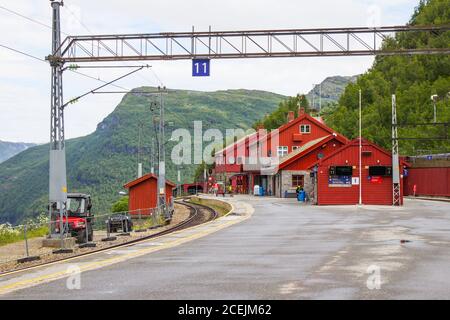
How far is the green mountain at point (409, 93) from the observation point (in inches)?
3169

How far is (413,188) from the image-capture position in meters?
68.4

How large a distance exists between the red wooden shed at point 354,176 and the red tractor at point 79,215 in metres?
23.2

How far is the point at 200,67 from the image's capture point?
33.3m

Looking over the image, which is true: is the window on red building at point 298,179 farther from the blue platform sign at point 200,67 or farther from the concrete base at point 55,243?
the concrete base at point 55,243

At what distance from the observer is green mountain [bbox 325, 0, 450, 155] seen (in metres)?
80.5

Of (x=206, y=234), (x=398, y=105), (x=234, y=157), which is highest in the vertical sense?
(x=398, y=105)

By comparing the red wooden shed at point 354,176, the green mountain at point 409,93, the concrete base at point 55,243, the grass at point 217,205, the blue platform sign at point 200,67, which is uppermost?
the green mountain at point 409,93

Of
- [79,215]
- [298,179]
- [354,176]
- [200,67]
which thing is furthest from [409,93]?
[79,215]

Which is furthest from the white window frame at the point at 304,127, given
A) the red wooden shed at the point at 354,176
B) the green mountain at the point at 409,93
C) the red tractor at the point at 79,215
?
the red tractor at the point at 79,215

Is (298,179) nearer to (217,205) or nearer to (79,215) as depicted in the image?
(217,205)

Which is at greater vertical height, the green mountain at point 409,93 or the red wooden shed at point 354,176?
the green mountain at point 409,93
